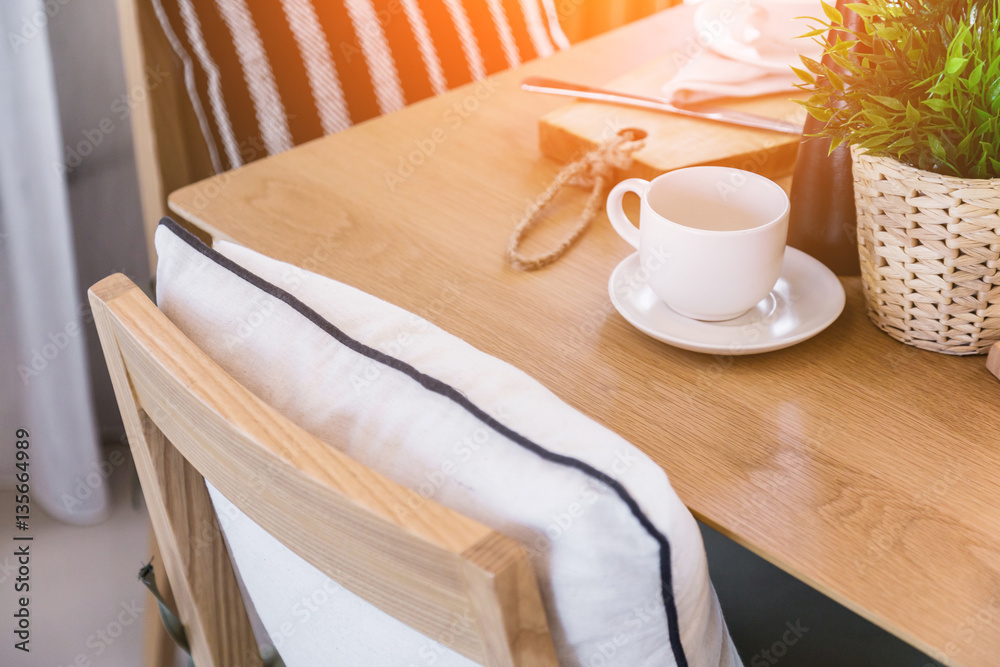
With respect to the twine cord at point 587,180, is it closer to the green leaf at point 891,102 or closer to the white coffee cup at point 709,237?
the white coffee cup at point 709,237

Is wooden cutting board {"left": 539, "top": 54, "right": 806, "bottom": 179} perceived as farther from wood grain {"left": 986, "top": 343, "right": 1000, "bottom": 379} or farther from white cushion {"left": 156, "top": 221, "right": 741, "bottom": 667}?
white cushion {"left": 156, "top": 221, "right": 741, "bottom": 667}

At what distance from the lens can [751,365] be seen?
638 millimetres

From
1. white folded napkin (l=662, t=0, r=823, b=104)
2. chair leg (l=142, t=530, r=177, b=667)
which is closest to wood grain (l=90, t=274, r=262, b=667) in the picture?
chair leg (l=142, t=530, r=177, b=667)

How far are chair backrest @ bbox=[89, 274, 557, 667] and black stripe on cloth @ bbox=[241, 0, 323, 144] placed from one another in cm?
105

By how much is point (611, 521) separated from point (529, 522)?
0.04 m

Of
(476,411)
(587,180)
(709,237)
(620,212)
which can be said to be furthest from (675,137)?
(476,411)

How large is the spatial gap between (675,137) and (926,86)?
38cm

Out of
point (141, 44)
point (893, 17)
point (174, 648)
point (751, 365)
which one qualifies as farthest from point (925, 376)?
point (141, 44)

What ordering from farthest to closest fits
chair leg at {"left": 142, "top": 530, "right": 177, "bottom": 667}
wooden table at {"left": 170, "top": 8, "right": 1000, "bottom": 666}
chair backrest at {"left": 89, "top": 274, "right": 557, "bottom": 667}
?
chair leg at {"left": 142, "top": 530, "right": 177, "bottom": 667} → wooden table at {"left": 170, "top": 8, "right": 1000, "bottom": 666} → chair backrest at {"left": 89, "top": 274, "right": 557, "bottom": 667}

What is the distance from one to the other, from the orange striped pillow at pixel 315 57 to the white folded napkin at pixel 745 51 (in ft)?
2.15

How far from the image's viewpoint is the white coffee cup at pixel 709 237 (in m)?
0.61

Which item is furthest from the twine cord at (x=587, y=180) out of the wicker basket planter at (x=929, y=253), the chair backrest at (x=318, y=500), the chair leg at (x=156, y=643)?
the chair leg at (x=156, y=643)

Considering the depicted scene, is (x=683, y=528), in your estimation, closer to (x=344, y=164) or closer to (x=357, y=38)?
(x=344, y=164)

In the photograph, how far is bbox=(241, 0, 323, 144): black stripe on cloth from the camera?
55.6 inches
